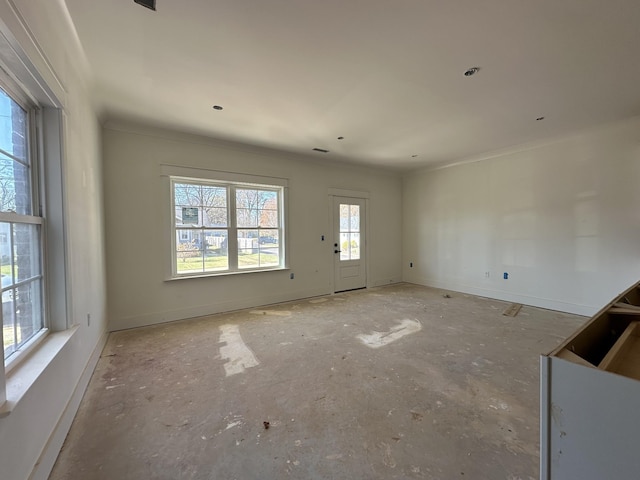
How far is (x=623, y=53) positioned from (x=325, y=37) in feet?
7.78

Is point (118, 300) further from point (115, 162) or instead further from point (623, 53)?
point (623, 53)

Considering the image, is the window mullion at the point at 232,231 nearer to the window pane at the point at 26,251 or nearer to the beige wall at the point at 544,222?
the window pane at the point at 26,251

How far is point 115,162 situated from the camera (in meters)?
3.46

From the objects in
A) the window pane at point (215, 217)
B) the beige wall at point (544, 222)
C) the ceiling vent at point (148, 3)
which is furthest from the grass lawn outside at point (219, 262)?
the beige wall at point (544, 222)

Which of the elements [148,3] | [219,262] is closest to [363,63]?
[148,3]

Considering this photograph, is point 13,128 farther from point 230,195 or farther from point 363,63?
point 230,195

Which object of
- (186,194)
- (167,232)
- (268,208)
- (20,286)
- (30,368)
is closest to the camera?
(30,368)

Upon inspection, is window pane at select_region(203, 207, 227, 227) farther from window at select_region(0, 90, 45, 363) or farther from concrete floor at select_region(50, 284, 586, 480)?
window at select_region(0, 90, 45, 363)

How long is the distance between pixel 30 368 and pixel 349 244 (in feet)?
15.9

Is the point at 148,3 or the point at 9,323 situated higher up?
the point at 148,3

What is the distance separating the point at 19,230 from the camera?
1.58 m

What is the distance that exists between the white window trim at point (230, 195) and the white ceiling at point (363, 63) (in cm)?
61

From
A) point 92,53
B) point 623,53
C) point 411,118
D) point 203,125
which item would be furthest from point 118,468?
point 623,53

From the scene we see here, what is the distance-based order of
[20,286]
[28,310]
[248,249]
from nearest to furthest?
[20,286]
[28,310]
[248,249]
